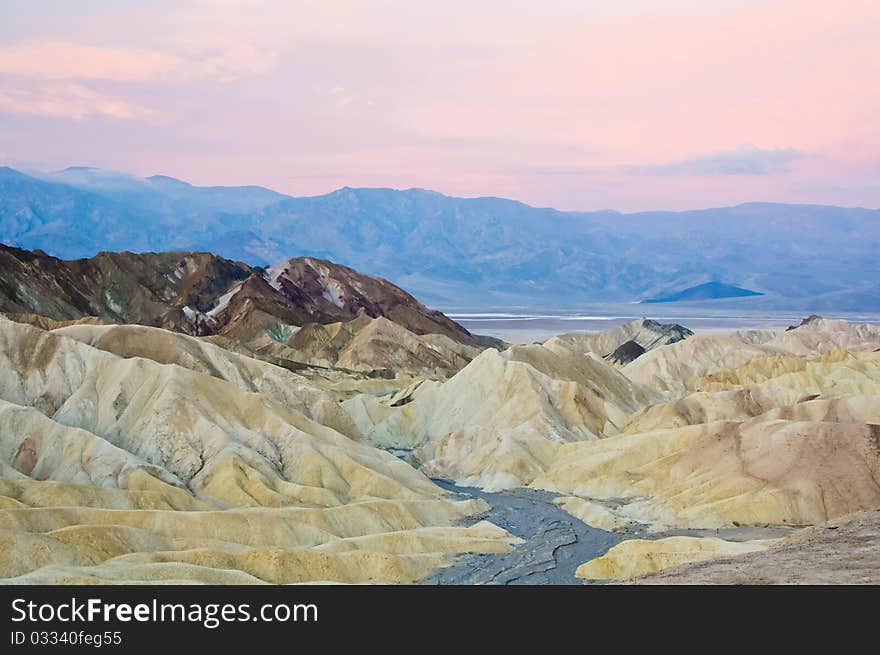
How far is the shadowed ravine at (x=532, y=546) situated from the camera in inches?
2808

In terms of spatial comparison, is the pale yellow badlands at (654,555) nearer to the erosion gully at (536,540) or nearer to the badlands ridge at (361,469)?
the badlands ridge at (361,469)

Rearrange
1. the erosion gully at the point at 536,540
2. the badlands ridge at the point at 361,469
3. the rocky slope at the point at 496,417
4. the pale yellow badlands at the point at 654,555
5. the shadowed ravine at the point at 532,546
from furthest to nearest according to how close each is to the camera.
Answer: the rocky slope at the point at 496,417, the erosion gully at the point at 536,540, the shadowed ravine at the point at 532,546, the badlands ridge at the point at 361,469, the pale yellow badlands at the point at 654,555

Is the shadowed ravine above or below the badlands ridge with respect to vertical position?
below

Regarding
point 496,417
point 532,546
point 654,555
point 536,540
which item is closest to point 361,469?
point 536,540

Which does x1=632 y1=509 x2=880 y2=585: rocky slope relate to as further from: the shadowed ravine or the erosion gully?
the shadowed ravine

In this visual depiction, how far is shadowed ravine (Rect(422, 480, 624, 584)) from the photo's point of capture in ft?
234

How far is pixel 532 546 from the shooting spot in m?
81.4

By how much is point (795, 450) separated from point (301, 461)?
148ft

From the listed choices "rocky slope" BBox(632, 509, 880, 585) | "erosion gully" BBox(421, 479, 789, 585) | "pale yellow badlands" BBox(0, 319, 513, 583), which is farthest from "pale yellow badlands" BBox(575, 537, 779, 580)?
"pale yellow badlands" BBox(0, 319, 513, 583)

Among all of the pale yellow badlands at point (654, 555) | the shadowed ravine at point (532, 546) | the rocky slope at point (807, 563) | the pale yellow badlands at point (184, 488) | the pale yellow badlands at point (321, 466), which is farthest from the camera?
the shadowed ravine at point (532, 546)

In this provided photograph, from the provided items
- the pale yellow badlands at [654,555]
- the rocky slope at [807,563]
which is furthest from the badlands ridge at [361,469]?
the rocky slope at [807,563]

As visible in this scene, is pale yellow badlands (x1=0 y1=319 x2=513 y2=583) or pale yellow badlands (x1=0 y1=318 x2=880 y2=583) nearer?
pale yellow badlands (x1=0 y1=319 x2=513 y2=583)

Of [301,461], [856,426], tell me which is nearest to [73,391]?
[301,461]
